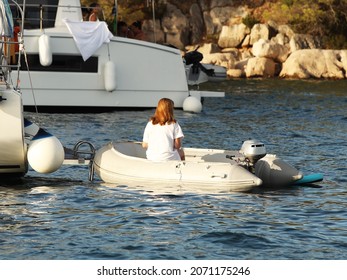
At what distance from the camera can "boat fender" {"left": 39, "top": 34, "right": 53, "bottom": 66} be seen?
26375 millimetres

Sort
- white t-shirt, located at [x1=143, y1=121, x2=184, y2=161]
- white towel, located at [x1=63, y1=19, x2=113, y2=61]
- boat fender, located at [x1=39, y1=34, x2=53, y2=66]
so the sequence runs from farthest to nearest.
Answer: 1. white towel, located at [x1=63, y1=19, x2=113, y2=61]
2. boat fender, located at [x1=39, y1=34, x2=53, y2=66]
3. white t-shirt, located at [x1=143, y1=121, x2=184, y2=161]

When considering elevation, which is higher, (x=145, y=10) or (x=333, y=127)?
(x=145, y=10)

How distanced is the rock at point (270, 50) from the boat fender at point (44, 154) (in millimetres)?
31817

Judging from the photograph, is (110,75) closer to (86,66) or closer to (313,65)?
(86,66)

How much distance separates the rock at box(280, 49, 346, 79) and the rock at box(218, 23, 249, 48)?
508 centimetres

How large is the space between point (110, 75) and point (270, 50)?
68.2 feet

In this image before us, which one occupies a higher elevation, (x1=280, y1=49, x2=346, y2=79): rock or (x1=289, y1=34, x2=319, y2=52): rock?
(x1=289, y1=34, x2=319, y2=52): rock

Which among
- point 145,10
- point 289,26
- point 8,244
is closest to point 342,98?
point 289,26

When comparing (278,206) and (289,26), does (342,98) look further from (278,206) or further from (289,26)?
(278,206)

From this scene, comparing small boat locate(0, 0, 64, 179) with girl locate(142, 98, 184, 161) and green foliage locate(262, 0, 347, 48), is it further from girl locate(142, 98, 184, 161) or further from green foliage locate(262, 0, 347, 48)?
green foliage locate(262, 0, 347, 48)

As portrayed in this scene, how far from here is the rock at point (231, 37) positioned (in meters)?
51.0

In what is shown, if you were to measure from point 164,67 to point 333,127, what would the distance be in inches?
185

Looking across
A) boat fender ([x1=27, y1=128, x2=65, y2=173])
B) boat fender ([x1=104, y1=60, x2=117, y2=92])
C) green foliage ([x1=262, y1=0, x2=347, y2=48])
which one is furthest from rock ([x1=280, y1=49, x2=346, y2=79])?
boat fender ([x1=27, y1=128, x2=65, y2=173])

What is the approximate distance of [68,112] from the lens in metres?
27.7
